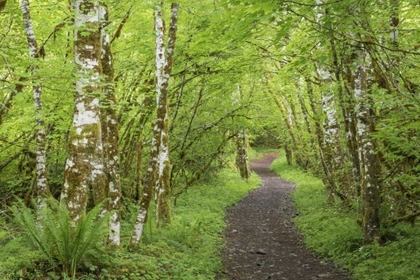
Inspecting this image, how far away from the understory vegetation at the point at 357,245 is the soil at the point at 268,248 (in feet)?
1.20

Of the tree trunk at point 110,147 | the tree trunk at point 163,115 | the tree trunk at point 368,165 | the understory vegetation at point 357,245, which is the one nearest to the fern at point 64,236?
the tree trunk at point 110,147

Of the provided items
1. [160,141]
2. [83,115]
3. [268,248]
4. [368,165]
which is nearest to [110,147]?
[160,141]

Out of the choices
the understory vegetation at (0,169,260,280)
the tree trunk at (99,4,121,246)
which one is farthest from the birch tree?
the tree trunk at (99,4,121,246)

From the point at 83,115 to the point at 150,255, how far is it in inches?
159

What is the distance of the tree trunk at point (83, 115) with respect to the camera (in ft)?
19.3

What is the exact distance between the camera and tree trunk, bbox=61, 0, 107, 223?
5.88 m

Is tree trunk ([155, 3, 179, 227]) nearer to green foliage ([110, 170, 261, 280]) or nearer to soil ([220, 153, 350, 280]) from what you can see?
green foliage ([110, 170, 261, 280])

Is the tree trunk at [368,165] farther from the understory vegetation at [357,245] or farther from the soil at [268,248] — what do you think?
the soil at [268,248]

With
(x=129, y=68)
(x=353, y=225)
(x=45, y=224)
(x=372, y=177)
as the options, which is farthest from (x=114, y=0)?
(x=353, y=225)

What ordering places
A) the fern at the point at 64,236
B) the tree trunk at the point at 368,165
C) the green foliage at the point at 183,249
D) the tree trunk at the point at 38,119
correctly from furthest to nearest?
the tree trunk at the point at 368,165, the tree trunk at the point at 38,119, the green foliage at the point at 183,249, the fern at the point at 64,236

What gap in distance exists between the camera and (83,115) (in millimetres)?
5992

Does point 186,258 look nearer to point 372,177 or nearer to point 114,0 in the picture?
point 372,177

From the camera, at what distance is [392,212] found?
10742mm

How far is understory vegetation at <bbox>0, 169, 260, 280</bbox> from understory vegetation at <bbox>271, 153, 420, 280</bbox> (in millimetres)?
2950
